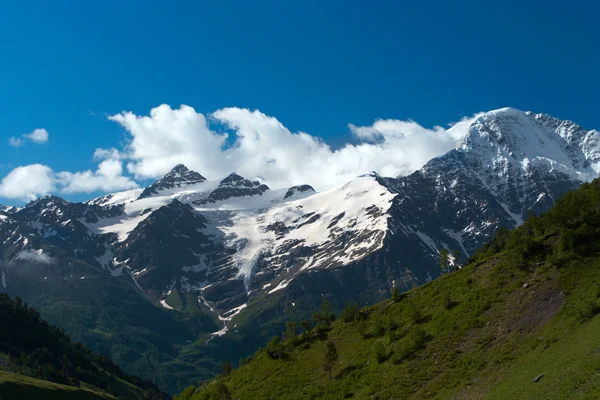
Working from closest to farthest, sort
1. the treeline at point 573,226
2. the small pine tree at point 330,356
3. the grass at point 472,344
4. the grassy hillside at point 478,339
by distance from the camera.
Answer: the grass at point 472,344 → the grassy hillside at point 478,339 → the treeline at point 573,226 → the small pine tree at point 330,356

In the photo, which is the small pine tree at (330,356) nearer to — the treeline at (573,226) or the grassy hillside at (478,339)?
the grassy hillside at (478,339)

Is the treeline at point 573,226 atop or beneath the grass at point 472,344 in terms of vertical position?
atop

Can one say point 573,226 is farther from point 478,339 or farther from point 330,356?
point 330,356

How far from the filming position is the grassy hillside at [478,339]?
66.4 metres

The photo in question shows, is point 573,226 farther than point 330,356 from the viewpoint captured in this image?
No

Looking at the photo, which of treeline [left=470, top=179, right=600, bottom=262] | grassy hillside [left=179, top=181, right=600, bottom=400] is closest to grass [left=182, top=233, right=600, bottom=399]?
grassy hillside [left=179, top=181, right=600, bottom=400]

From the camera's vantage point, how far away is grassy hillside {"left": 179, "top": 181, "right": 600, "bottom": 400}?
218 ft

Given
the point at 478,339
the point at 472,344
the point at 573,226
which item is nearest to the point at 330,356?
the point at 472,344

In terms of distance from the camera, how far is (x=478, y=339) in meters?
80.8

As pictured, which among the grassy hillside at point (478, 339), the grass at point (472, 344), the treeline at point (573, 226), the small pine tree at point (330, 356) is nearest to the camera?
the grass at point (472, 344)

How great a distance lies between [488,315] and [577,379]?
29547 mm

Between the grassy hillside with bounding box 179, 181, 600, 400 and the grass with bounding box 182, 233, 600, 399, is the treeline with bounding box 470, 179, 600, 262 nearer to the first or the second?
the grassy hillside with bounding box 179, 181, 600, 400

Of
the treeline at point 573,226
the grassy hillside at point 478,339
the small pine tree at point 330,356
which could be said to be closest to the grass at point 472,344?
the grassy hillside at point 478,339

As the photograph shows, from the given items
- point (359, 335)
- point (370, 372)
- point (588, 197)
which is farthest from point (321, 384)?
point (588, 197)
